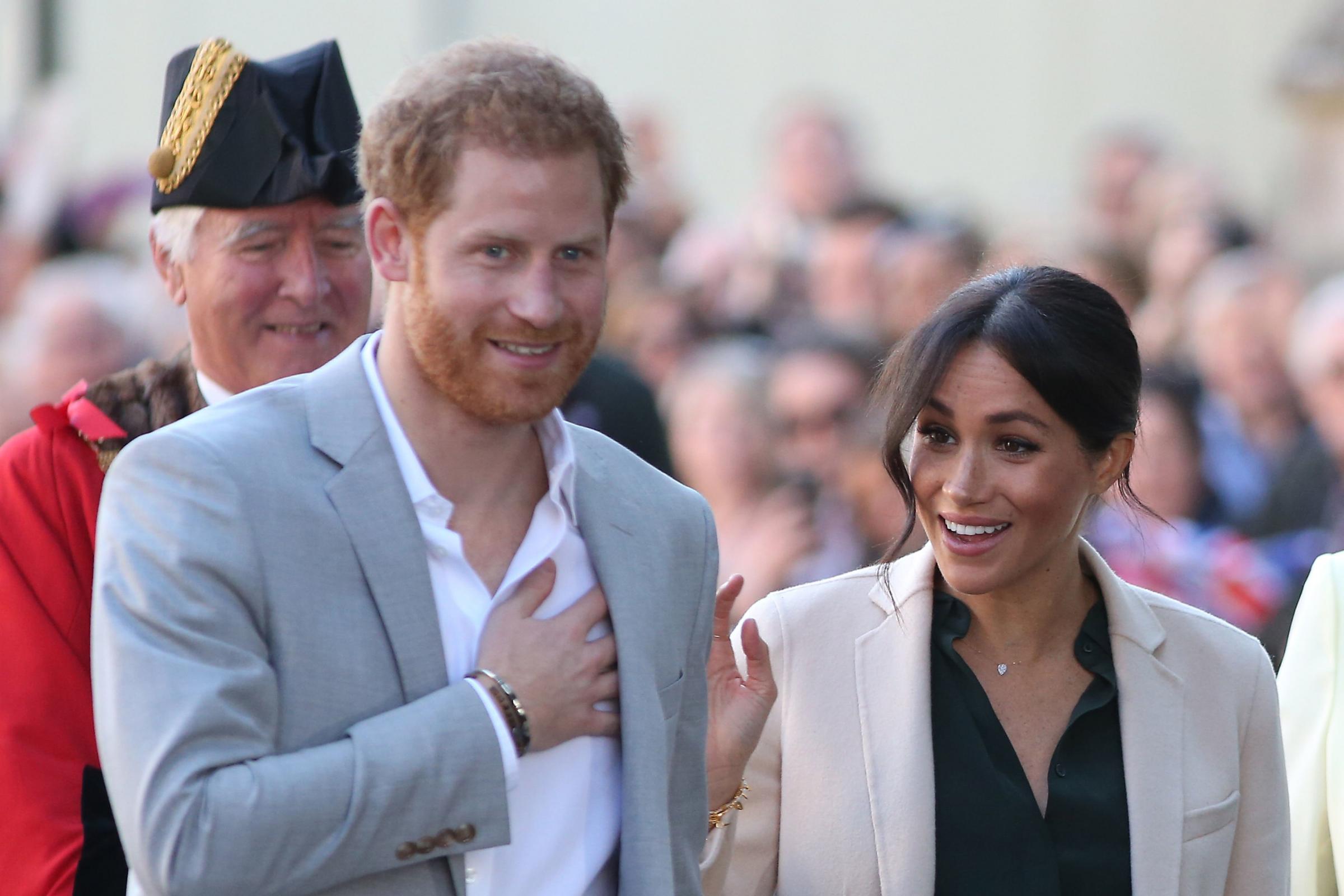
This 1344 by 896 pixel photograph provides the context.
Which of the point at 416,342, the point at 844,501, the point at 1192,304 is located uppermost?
the point at 416,342

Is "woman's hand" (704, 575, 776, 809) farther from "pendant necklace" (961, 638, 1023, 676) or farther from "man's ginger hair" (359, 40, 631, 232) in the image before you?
"man's ginger hair" (359, 40, 631, 232)

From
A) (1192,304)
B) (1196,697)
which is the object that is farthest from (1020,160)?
(1196,697)

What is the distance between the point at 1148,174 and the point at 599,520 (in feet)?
23.0

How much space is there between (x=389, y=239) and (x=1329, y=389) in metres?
6.03

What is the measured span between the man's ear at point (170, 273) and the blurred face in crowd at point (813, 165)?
534cm

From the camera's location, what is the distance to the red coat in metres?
2.46

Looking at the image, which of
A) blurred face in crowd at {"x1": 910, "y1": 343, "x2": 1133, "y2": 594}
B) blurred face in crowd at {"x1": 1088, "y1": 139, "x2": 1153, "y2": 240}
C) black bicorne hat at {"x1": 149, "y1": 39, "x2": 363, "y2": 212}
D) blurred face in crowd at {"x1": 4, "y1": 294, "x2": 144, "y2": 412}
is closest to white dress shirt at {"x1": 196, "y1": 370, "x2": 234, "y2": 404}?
black bicorne hat at {"x1": 149, "y1": 39, "x2": 363, "y2": 212}

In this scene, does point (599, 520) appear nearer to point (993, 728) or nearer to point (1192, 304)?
point (993, 728)

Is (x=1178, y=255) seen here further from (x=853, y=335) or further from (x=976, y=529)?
(x=976, y=529)

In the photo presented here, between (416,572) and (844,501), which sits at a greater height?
(416,572)

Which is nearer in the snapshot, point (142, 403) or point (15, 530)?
point (15, 530)

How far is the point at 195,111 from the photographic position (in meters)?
3.13

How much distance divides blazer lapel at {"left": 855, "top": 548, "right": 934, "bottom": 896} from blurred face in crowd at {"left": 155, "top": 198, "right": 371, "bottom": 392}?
3.79ft

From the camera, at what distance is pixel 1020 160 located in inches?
359
